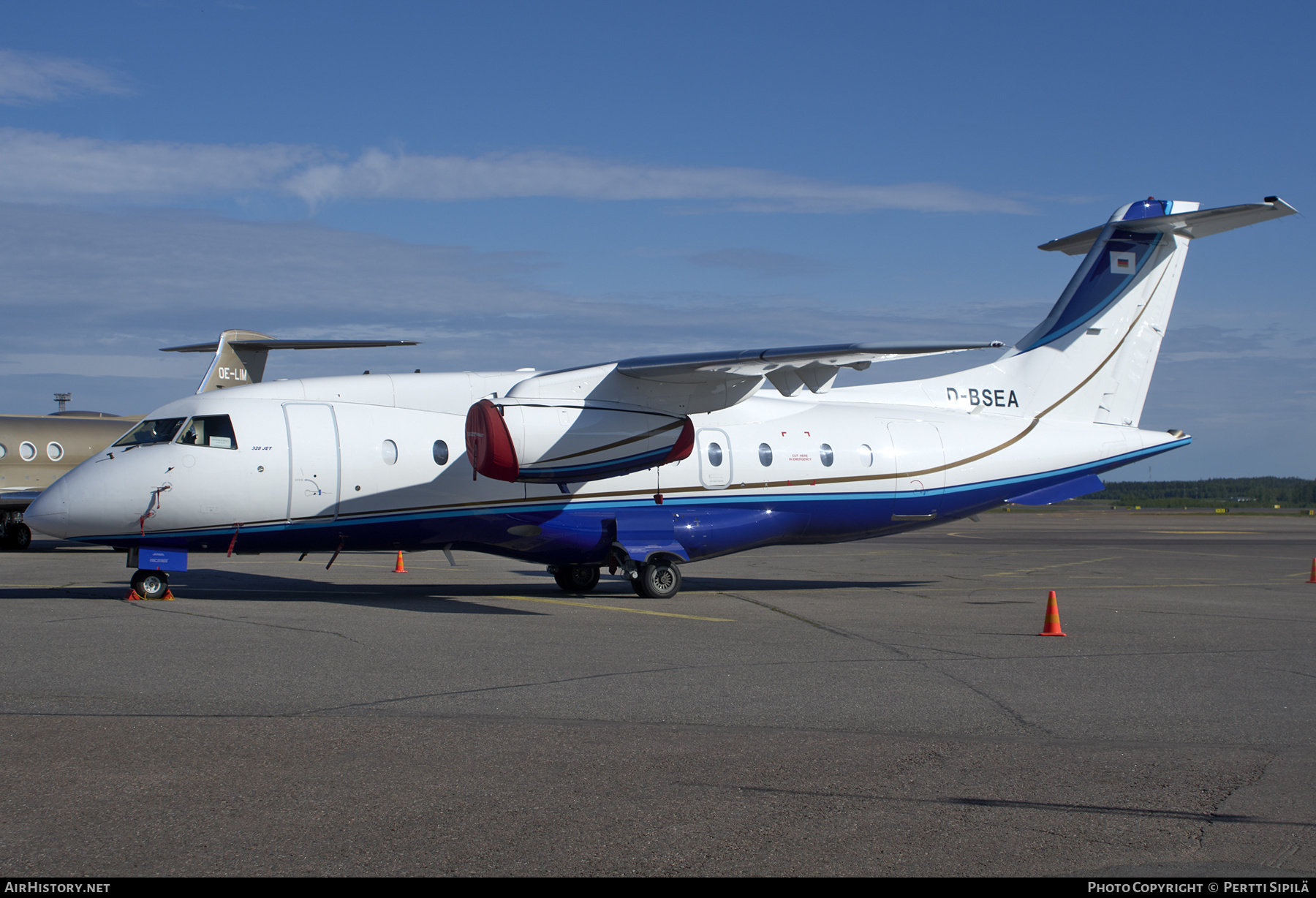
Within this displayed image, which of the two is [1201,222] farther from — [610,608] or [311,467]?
[311,467]

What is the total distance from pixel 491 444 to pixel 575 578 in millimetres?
4178

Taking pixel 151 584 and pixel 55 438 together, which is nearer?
pixel 151 584

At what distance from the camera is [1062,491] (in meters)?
19.7

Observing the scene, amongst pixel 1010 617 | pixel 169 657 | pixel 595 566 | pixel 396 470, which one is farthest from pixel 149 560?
pixel 1010 617

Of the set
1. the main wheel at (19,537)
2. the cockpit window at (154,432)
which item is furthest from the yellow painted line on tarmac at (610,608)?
the main wheel at (19,537)

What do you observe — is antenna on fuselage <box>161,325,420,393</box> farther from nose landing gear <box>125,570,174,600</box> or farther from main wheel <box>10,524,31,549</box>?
nose landing gear <box>125,570,174,600</box>

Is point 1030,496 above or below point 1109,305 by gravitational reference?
below

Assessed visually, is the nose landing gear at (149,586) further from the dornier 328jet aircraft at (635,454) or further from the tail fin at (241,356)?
the tail fin at (241,356)

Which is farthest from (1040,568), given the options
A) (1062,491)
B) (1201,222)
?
(1201,222)

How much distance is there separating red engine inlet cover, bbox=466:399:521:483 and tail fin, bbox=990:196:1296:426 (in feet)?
34.2

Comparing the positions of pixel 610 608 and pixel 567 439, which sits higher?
pixel 567 439
